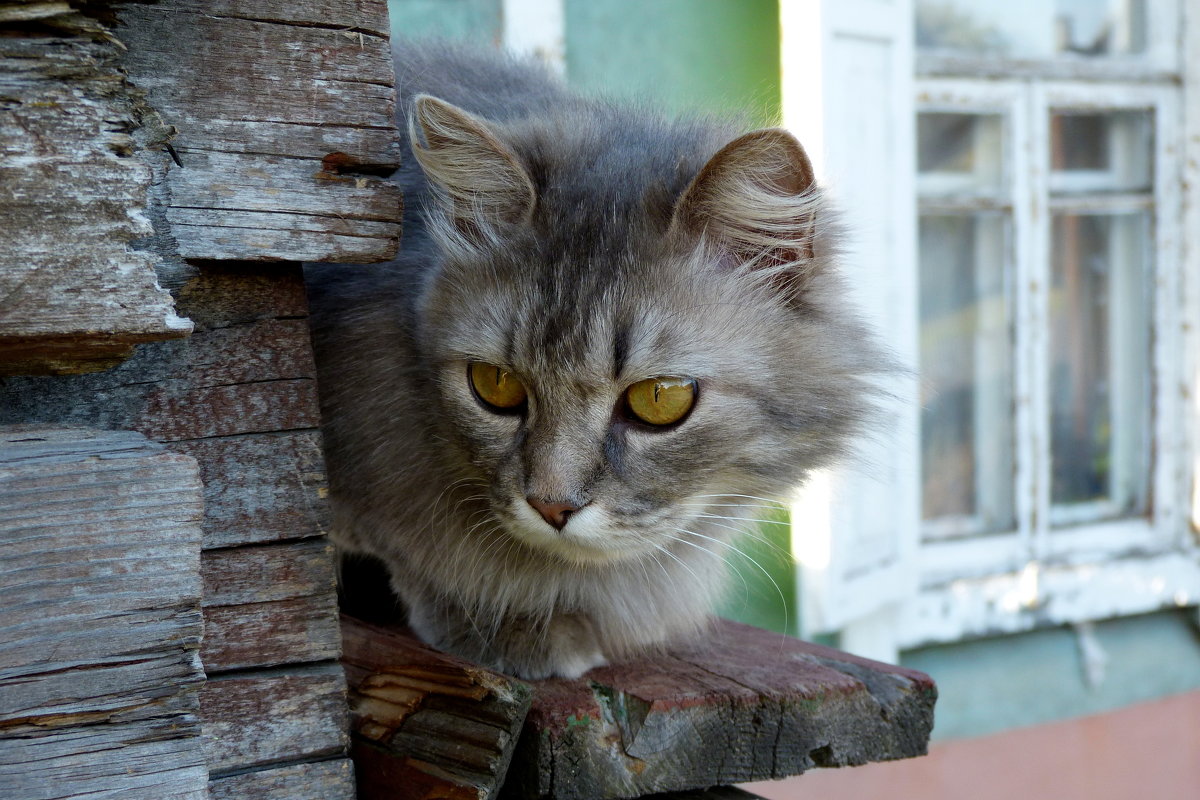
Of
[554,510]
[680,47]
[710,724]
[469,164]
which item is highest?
[680,47]

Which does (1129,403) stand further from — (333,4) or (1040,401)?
(333,4)

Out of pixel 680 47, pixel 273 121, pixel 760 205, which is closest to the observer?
pixel 273 121

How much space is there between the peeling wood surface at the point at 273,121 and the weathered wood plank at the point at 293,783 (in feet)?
1.77

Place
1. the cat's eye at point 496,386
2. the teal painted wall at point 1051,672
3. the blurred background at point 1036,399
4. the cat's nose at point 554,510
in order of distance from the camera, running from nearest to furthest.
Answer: the cat's nose at point 554,510, the cat's eye at point 496,386, the blurred background at point 1036,399, the teal painted wall at point 1051,672

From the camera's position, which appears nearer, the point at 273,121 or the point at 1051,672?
the point at 273,121

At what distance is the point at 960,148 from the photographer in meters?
3.92

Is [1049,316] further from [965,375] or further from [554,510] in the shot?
[554,510]

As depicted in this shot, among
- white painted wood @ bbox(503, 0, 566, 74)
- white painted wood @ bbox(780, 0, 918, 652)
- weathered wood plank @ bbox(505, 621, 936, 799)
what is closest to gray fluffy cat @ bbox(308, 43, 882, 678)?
weathered wood plank @ bbox(505, 621, 936, 799)

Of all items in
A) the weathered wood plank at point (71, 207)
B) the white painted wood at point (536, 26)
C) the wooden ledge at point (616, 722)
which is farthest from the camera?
the white painted wood at point (536, 26)

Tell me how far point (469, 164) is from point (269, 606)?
67 centimetres

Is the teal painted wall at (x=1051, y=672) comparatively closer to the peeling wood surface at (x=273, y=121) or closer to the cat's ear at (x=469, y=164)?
the cat's ear at (x=469, y=164)

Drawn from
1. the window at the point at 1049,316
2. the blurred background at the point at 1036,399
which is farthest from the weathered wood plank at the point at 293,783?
the window at the point at 1049,316

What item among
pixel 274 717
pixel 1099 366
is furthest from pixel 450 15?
pixel 1099 366

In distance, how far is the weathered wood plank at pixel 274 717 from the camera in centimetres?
119
